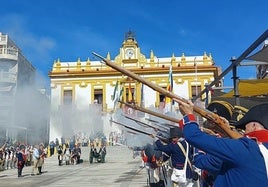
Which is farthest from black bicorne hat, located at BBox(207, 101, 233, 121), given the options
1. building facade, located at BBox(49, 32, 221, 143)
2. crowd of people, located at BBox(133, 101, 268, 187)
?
building facade, located at BBox(49, 32, 221, 143)

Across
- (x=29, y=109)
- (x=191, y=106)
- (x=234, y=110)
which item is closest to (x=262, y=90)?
(x=234, y=110)

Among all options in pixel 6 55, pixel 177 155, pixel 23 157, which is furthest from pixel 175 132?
pixel 6 55

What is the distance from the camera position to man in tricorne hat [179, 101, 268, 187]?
8.18 feet

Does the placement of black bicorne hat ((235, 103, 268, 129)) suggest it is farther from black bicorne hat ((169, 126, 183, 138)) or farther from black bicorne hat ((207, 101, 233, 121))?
black bicorne hat ((169, 126, 183, 138))

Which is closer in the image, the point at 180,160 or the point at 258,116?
the point at 258,116

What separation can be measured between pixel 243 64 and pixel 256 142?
11.5ft

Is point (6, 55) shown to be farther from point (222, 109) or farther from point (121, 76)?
point (121, 76)

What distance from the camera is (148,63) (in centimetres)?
5044

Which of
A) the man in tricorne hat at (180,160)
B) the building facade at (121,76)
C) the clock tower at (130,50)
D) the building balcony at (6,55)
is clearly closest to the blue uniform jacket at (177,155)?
the man in tricorne hat at (180,160)

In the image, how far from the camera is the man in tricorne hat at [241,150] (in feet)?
8.18

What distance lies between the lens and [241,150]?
2.49m

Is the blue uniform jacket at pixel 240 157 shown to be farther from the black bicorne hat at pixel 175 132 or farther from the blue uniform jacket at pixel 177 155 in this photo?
the black bicorne hat at pixel 175 132

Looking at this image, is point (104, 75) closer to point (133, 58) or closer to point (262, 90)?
point (133, 58)

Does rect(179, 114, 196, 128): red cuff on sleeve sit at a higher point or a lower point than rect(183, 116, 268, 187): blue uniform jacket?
higher
